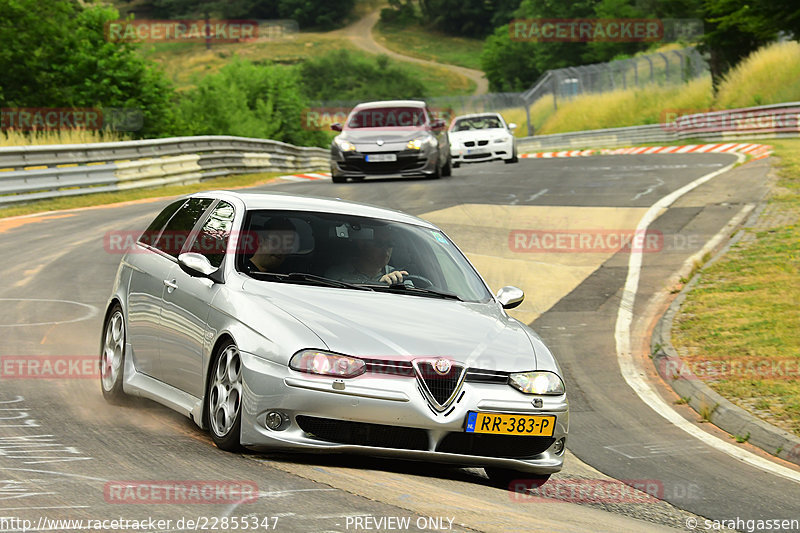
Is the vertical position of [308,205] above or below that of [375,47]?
below

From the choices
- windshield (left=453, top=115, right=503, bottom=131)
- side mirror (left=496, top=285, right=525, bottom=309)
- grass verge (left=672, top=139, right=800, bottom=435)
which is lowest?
grass verge (left=672, top=139, right=800, bottom=435)

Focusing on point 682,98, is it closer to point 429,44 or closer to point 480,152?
point 480,152

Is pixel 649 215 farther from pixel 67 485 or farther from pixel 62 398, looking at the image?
pixel 67 485

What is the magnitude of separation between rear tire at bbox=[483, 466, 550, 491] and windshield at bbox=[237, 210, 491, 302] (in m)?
1.16

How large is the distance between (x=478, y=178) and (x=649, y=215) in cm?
779

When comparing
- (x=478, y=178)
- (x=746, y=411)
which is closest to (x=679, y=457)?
(x=746, y=411)

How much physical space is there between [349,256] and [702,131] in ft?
130

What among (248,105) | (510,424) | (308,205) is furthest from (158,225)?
(248,105)

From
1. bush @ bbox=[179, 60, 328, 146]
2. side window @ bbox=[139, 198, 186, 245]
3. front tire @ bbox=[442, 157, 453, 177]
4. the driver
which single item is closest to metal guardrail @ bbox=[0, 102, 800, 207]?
bush @ bbox=[179, 60, 328, 146]

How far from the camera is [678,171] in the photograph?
1112 inches

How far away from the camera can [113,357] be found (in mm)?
8469

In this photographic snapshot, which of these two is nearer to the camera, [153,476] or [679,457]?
[153,476]

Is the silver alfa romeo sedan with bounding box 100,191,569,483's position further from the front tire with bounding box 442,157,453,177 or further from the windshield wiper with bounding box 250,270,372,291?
the front tire with bounding box 442,157,453,177

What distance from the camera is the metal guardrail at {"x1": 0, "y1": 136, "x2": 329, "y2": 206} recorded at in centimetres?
2200
